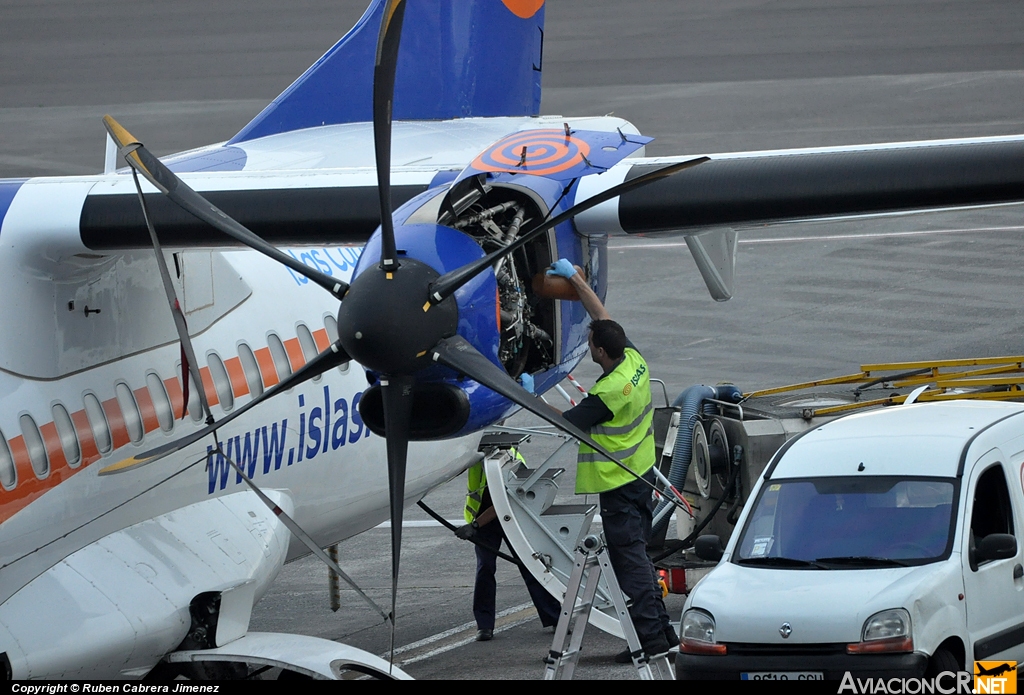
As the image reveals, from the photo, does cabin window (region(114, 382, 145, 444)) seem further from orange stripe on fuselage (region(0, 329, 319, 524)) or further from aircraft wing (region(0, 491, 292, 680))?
aircraft wing (region(0, 491, 292, 680))

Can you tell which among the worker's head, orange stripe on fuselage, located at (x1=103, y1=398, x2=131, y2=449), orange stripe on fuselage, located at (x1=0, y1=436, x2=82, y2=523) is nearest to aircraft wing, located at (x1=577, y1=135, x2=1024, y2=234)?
→ the worker's head

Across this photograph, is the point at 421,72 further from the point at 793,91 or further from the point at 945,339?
the point at 793,91

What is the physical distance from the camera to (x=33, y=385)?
7.84m

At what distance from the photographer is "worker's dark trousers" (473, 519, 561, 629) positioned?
420 inches

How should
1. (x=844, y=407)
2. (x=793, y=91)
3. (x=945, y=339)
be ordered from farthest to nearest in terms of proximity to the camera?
(x=793, y=91) < (x=945, y=339) < (x=844, y=407)

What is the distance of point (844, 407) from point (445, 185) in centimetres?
474

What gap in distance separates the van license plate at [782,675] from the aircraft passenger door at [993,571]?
3.44 ft

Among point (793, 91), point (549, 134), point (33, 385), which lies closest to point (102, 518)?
point (33, 385)

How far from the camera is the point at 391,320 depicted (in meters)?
6.79

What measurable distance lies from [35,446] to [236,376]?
169cm

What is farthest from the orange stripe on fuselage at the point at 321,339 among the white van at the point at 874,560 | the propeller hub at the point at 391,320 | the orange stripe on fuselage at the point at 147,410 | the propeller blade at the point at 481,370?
the white van at the point at 874,560

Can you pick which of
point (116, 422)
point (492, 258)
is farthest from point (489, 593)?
point (492, 258)

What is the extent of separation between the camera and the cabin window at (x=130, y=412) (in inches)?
330

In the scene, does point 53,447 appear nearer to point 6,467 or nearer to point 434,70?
point 6,467
